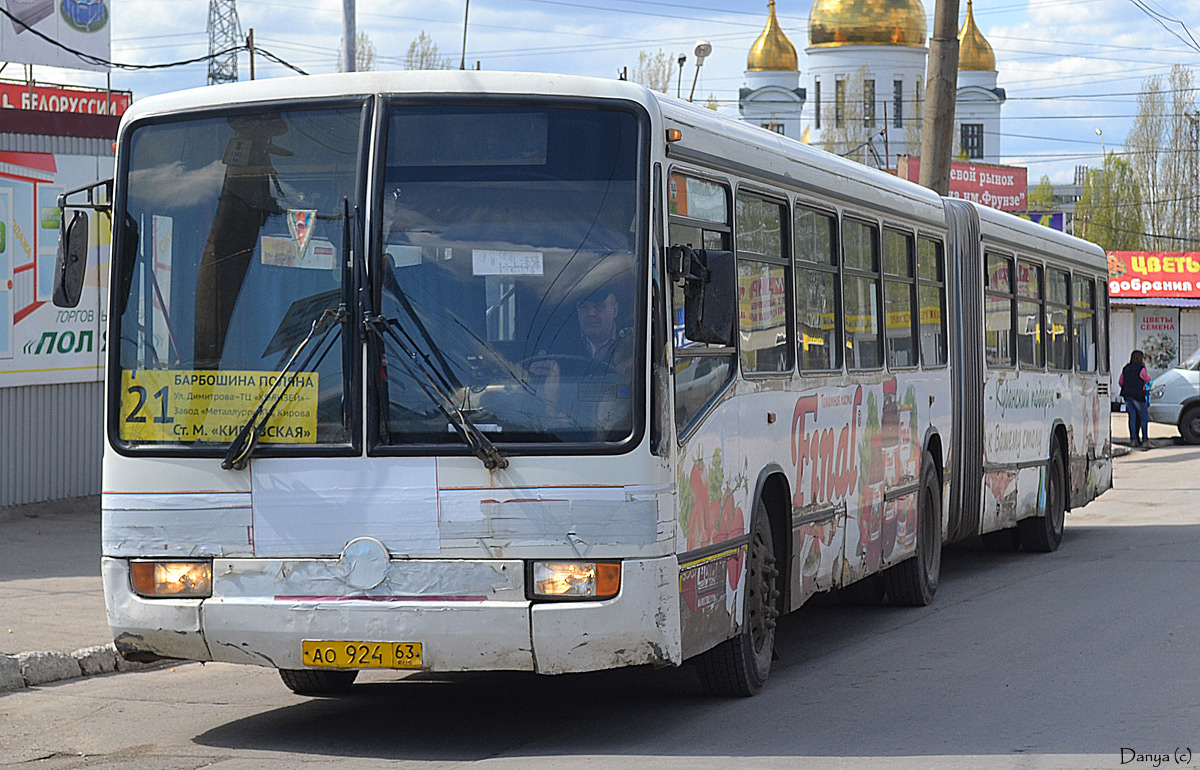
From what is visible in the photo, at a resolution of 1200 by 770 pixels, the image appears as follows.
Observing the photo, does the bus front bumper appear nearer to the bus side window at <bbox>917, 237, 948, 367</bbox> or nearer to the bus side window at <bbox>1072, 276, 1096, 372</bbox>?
the bus side window at <bbox>917, 237, 948, 367</bbox>

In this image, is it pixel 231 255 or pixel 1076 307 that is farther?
→ pixel 1076 307

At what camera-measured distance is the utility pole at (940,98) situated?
20.2 m

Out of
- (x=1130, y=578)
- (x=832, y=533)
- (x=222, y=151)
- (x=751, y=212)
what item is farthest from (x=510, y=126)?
(x=1130, y=578)

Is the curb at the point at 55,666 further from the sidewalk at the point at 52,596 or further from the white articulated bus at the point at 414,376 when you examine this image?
the white articulated bus at the point at 414,376

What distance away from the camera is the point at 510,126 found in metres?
6.96

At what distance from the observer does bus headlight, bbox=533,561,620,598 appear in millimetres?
6734

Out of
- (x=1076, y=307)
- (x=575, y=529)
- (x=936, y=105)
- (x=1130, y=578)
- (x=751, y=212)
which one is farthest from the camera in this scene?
(x=936, y=105)

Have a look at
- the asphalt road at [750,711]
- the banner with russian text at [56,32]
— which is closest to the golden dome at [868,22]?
the banner with russian text at [56,32]

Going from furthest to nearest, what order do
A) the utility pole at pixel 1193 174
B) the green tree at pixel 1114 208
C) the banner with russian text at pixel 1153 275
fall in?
the green tree at pixel 1114 208
the utility pole at pixel 1193 174
the banner with russian text at pixel 1153 275

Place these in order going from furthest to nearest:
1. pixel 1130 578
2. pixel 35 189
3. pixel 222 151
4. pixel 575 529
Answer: pixel 35 189
pixel 1130 578
pixel 222 151
pixel 575 529

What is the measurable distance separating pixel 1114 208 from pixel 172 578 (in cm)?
8555

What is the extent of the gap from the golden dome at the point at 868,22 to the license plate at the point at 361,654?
8529 centimetres

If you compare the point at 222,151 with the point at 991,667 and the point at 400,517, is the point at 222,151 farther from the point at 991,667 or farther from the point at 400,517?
the point at 991,667

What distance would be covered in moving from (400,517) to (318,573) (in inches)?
16.4
